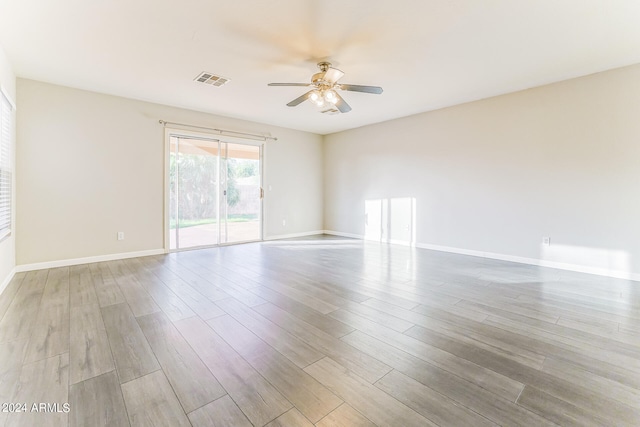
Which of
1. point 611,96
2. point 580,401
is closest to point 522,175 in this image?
point 611,96

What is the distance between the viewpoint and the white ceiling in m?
2.37

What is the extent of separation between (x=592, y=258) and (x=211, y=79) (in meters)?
5.68

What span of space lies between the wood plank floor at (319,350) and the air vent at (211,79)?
2.63m

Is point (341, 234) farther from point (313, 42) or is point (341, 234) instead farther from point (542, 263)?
point (313, 42)

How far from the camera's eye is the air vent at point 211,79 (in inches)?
145

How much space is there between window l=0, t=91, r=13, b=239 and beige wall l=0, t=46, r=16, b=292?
0.12m

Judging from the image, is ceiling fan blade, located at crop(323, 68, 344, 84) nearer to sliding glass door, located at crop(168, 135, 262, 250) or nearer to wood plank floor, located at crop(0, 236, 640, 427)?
wood plank floor, located at crop(0, 236, 640, 427)

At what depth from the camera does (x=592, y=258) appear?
12.5 feet

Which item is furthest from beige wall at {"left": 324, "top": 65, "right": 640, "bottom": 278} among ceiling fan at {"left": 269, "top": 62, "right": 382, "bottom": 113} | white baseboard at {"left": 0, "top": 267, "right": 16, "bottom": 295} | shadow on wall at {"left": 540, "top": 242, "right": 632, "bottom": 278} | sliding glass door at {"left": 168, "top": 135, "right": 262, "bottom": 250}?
white baseboard at {"left": 0, "top": 267, "right": 16, "bottom": 295}

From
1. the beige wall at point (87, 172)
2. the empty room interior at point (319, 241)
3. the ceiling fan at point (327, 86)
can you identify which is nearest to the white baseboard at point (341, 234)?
the empty room interior at point (319, 241)

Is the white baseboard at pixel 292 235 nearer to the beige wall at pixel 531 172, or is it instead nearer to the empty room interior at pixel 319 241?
the empty room interior at pixel 319 241

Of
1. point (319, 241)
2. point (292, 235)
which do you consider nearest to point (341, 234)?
point (319, 241)

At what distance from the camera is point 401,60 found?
326cm

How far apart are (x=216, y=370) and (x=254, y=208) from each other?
4.88m
